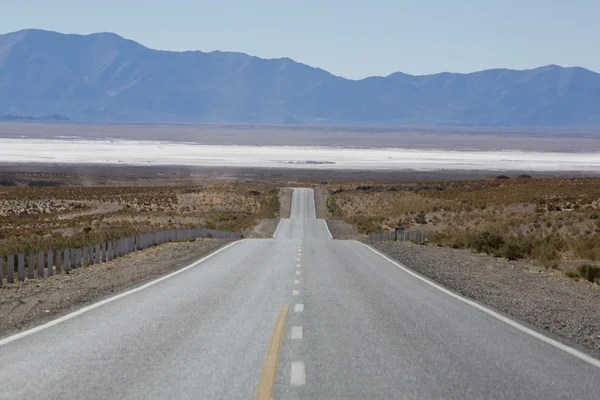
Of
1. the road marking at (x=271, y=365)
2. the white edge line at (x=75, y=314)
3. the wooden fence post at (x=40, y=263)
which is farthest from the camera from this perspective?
the wooden fence post at (x=40, y=263)

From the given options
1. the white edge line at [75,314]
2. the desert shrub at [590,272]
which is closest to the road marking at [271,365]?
the white edge line at [75,314]

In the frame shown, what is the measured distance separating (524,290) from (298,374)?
1083 centimetres

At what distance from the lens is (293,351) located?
33.4 ft

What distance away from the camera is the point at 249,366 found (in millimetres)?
9258

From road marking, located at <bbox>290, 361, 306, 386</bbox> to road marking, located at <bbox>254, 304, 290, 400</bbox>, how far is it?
0.20 m

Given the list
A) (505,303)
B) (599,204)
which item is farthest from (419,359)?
(599,204)

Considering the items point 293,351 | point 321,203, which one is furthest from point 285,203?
point 293,351

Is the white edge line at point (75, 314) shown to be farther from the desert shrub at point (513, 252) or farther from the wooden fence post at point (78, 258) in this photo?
the desert shrub at point (513, 252)

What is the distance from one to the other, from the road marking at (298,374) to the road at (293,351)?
2cm

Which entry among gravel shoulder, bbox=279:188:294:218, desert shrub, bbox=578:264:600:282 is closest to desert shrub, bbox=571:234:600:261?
desert shrub, bbox=578:264:600:282

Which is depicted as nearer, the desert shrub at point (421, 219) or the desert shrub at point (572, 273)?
the desert shrub at point (572, 273)

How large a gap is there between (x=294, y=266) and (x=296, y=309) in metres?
9.74

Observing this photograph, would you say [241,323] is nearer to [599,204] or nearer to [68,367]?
[68,367]

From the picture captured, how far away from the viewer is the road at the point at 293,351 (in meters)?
8.23
